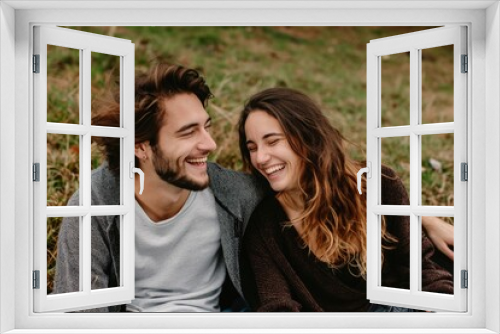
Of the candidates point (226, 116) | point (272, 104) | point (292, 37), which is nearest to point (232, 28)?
point (292, 37)

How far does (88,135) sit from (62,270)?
2.63ft

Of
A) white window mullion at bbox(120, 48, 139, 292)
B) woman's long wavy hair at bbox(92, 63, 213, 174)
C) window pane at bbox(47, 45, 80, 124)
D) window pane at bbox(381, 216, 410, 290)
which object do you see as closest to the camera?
white window mullion at bbox(120, 48, 139, 292)

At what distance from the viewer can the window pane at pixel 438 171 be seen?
16.9 feet

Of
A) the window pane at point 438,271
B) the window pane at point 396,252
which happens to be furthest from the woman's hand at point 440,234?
the window pane at point 396,252

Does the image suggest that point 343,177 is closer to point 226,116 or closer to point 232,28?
point 226,116

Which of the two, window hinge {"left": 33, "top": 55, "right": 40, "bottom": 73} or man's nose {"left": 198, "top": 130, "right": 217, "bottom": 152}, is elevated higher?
window hinge {"left": 33, "top": 55, "right": 40, "bottom": 73}

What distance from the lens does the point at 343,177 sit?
160 inches

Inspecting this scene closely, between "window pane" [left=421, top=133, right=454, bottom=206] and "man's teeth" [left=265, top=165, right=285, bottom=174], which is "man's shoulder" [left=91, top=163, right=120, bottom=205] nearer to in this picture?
"man's teeth" [left=265, top=165, right=285, bottom=174]

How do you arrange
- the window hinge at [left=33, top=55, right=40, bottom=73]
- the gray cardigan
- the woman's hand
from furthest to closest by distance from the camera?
the woman's hand < the gray cardigan < the window hinge at [left=33, top=55, right=40, bottom=73]

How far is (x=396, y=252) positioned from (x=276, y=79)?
2.36 meters

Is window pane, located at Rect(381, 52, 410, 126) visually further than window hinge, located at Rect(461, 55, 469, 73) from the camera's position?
Yes

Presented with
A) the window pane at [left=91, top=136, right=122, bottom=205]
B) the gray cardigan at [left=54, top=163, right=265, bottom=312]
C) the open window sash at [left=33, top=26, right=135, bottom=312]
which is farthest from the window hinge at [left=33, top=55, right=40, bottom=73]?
the gray cardigan at [left=54, top=163, right=265, bottom=312]

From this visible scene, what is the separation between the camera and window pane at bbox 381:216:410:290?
3760mm

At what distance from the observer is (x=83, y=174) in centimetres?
319
